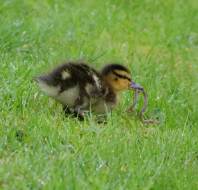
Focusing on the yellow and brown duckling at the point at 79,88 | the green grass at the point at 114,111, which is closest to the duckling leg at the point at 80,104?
the yellow and brown duckling at the point at 79,88

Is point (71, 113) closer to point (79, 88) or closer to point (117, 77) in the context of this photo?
point (79, 88)

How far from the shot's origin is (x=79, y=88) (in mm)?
6285

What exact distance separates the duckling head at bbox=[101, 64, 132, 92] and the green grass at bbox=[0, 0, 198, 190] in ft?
0.66

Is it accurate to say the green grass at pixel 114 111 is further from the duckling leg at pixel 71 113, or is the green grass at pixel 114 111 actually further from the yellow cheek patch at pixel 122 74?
the yellow cheek patch at pixel 122 74

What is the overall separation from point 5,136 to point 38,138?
21 centimetres

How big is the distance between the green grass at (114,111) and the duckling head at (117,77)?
20 cm

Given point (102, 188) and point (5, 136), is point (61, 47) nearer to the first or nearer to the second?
point (5, 136)

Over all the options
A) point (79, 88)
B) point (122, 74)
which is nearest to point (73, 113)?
point (79, 88)

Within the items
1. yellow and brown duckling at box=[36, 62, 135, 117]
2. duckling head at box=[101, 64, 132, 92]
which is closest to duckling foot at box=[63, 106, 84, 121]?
yellow and brown duckling at box=[36, 62, 135, 117]

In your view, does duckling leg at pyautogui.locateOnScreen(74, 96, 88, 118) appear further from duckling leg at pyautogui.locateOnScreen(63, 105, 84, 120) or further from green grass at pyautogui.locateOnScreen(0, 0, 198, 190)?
green grass at pyautogui.locateOnScreen(0, 0, 198, 190)

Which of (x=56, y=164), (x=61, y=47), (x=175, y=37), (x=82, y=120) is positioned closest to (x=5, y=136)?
(x=56, y=164)

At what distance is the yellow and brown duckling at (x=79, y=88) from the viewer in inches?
246

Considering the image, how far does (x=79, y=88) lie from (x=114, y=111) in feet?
1.53

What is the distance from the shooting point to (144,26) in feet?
32.5
